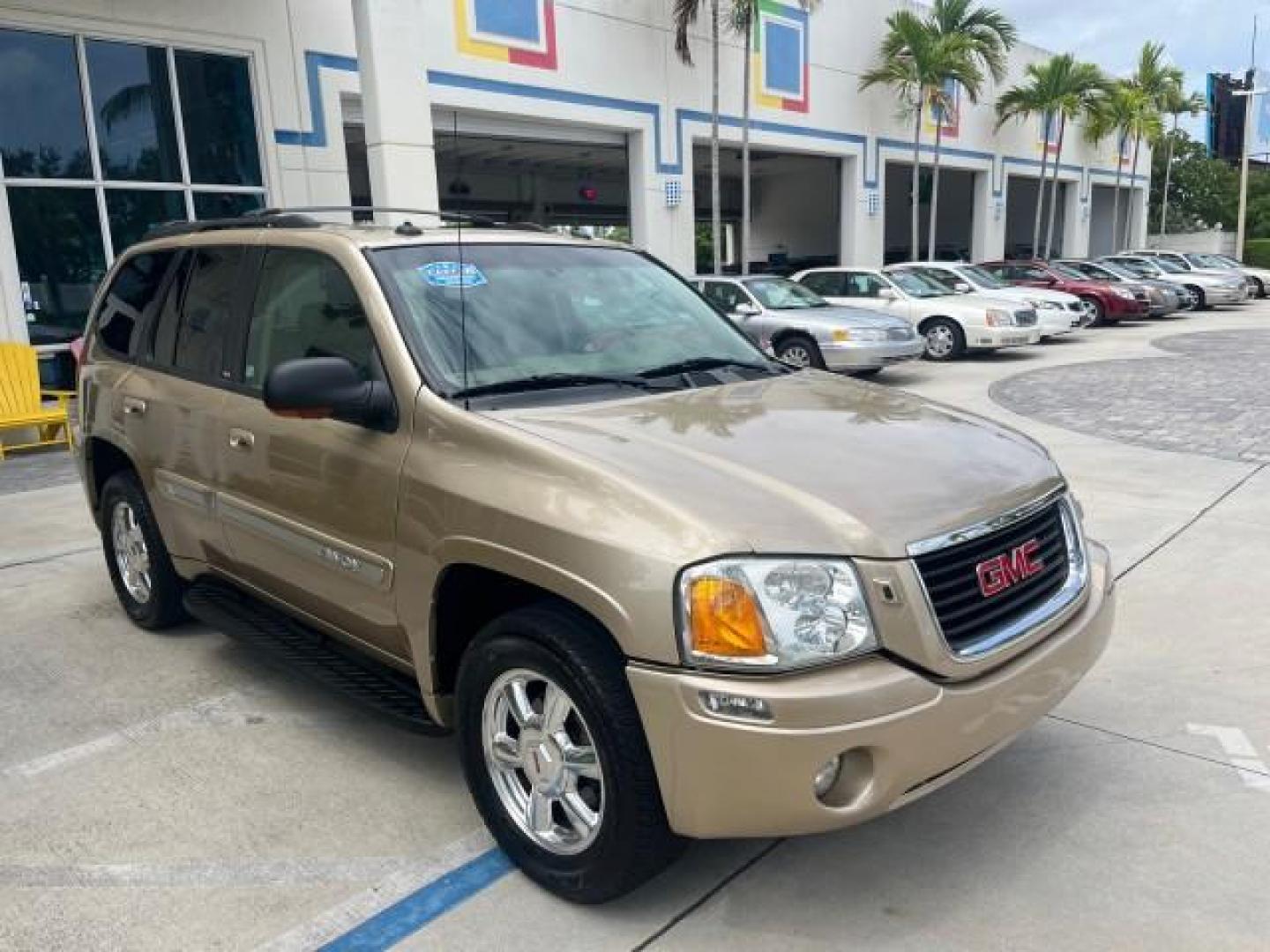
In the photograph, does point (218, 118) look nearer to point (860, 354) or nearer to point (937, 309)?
point (860, 354)

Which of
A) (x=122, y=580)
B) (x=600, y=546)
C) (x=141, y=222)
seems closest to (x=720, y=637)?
(x=600, y=546)

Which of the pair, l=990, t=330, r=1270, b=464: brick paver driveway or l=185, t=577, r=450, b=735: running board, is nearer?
l=185, t=577, r=450, b=735: running board

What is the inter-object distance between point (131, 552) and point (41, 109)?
8883 millimetres

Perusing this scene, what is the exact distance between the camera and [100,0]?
11.3 meters

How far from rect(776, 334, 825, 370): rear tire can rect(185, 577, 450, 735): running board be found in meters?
9.60

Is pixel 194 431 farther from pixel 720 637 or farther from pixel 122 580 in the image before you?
pixel 720 637

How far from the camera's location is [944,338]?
15.8 meters

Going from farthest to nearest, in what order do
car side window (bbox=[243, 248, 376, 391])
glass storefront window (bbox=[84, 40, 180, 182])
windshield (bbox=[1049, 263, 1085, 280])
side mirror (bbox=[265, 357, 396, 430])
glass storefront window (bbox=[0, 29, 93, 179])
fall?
windshield (bbox=[1049, 263, 1085, 280]), glass storefront window (bbox=[84, 40, 180, 182]), glass storefront window (bbox=[0, 29, 93, 179]), car side window (bbox=[243, 248, 376, 391]), side mirror (bbox=[265, 357, 396, 430])

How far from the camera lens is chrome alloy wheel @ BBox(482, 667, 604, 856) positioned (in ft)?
8.75

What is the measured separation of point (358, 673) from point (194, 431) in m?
1.32

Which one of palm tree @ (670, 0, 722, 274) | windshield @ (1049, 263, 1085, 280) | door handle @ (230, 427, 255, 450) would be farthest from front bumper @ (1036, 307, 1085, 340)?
door handle @ (230, 427, 255, 450)

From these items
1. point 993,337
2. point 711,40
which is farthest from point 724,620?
point 711,40

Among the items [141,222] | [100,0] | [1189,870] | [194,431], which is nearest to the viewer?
[1189,870]

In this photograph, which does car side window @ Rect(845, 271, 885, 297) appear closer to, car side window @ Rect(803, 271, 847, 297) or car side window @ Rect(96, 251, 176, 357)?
car side window @ Rect(803, 271, 847, 297)
